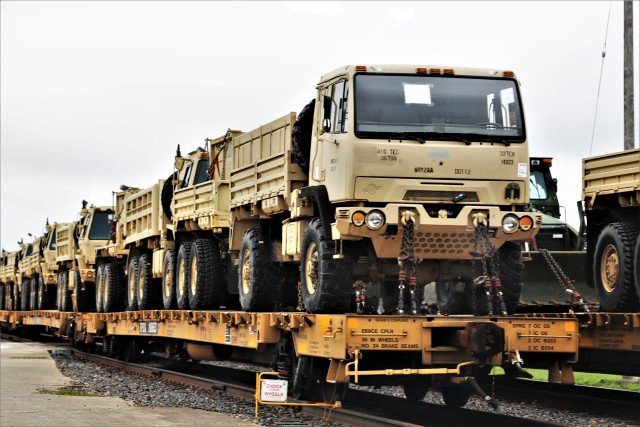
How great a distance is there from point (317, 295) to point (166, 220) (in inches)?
360

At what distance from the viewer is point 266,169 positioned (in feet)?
48.8

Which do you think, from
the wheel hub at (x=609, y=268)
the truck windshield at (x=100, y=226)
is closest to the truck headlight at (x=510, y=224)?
the wheel hub at (x=609, y=268)

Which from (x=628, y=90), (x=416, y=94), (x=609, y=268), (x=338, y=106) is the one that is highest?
(x=628, y=90)

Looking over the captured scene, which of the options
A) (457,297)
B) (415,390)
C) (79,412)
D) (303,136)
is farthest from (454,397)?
(79,412)

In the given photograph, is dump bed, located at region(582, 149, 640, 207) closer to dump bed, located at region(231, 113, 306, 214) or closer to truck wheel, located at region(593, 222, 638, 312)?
truck wheel, located at region(593, 222, 638, 312)

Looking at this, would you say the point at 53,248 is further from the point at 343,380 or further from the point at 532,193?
the point at 343,380

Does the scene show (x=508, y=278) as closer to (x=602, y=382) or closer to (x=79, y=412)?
(x=79, y=412)

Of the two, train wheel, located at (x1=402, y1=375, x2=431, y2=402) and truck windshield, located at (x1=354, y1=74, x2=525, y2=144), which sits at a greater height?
truck windshield, located at (x1=354, y1=74, x2=525, y2=144)

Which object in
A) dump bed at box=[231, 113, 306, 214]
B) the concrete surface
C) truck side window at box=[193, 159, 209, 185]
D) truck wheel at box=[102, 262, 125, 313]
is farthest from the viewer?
truck wheel at box=[102, 262, 125, 313]

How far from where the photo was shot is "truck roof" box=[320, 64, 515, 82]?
1241 centimetres

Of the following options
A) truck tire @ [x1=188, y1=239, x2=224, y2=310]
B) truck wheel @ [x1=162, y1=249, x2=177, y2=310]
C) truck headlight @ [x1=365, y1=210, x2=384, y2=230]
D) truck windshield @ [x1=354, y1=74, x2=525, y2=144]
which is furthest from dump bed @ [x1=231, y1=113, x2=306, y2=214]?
truck wheel @ [x1=162, y1=249, x2=177, y2=310]

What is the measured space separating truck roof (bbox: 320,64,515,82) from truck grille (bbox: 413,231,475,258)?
1.82 m

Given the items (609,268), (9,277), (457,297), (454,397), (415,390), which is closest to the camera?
(457,297)

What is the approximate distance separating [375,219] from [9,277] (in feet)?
128
